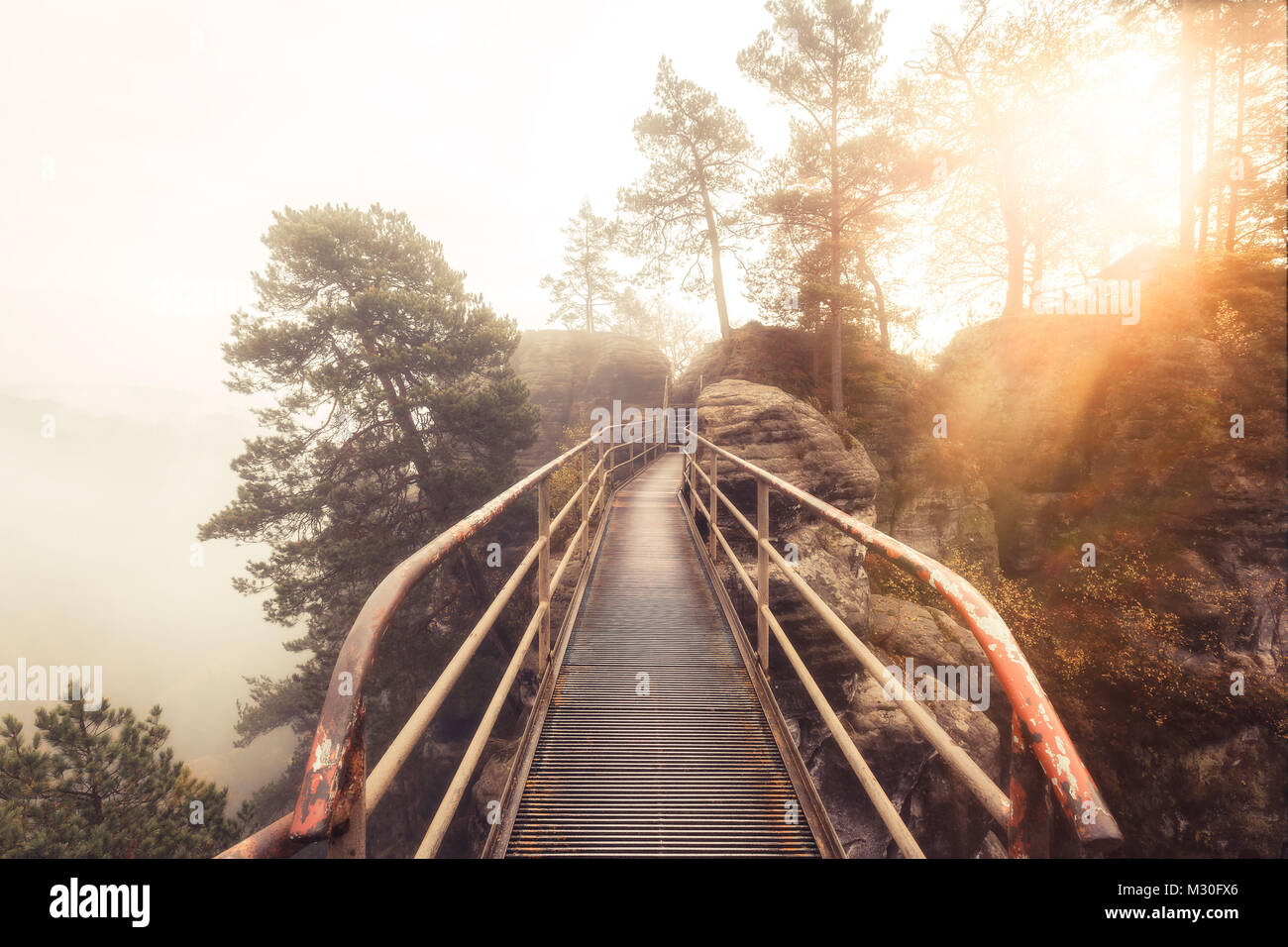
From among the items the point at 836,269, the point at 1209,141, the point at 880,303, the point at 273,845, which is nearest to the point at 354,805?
the point at 273,845

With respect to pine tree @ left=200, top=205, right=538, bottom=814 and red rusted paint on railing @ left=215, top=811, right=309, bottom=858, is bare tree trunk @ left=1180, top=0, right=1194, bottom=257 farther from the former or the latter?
red rusted paint on railing @ left=215, top=811, right=309, bottom=858

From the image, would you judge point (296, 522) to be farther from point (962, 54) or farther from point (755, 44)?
point (962, 54)

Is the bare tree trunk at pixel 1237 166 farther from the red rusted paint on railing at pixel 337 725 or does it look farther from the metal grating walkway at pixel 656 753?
the red rusted paint on railing at pixel 337 725

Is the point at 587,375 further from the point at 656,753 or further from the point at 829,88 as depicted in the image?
the point at 656,753

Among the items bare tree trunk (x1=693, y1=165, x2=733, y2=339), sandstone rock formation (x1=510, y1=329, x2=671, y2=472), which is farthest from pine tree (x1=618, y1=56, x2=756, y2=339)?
sandstone rock formation (x1=510, y1=329, x2=671, y2=472)

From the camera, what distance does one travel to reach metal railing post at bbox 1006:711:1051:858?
895 millimetres

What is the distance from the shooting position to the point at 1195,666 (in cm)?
911

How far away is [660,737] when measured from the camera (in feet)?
8.16

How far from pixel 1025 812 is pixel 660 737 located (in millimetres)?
1834

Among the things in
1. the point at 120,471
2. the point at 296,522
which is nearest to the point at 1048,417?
the point at 296,522

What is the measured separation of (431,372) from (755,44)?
13.4m

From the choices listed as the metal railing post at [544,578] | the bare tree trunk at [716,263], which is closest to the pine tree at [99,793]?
the metal railing post at [544,578]

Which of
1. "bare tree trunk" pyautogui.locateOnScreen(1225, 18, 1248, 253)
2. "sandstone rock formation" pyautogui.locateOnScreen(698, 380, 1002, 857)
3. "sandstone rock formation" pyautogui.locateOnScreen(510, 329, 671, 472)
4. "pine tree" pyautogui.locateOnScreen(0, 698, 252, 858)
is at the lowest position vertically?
"pine tree" pyautogui.locateOnScreen(0, 698, 252, 858)

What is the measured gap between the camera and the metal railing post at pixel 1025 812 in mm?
895
